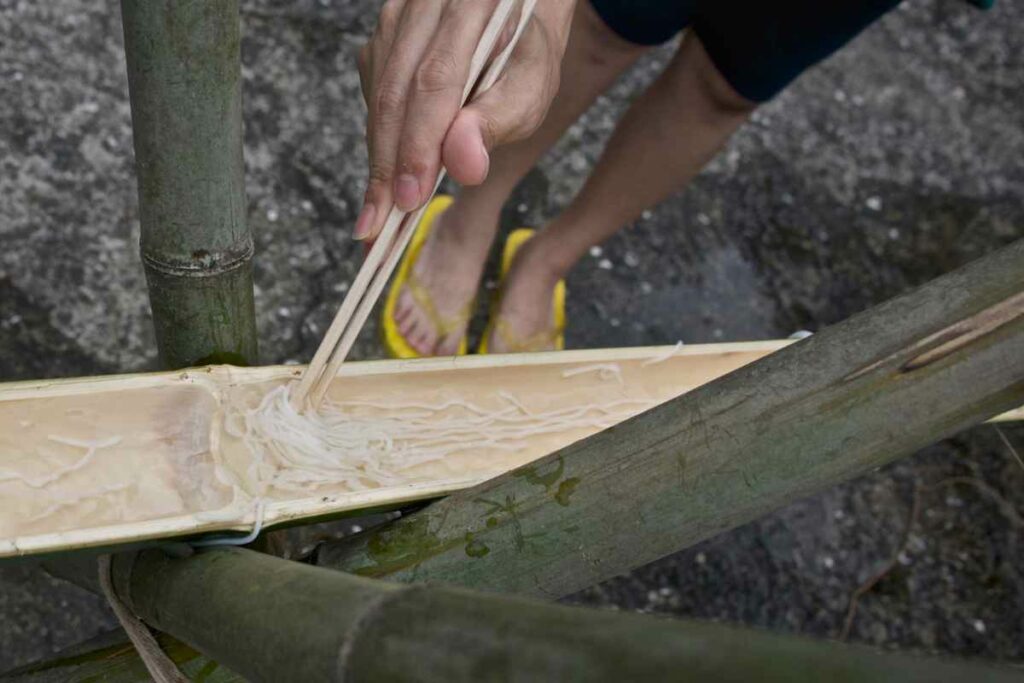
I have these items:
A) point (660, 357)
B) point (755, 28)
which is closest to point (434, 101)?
point (660, 357)

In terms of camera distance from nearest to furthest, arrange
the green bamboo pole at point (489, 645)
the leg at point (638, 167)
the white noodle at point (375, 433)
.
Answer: the green bamboo pole at point (489, 645)
the white noodle at point (375, 433)
the leg at point (638, 167)

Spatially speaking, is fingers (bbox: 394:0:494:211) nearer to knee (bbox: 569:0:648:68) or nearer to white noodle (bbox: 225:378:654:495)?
white noodle (bbox: 225:378:654:495)

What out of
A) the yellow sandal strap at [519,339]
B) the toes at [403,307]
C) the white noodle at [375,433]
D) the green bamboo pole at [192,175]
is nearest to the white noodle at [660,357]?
the white noodle at [375,433]

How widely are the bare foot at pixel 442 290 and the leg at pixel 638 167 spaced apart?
0.10 m

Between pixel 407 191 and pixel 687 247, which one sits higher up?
pixel 407 191

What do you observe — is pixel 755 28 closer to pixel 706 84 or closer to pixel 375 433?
pixel 706 84

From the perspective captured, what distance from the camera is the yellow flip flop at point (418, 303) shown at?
93.8 inches

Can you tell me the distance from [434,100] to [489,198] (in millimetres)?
1109

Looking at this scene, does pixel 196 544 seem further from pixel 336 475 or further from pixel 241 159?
pixel 241 159

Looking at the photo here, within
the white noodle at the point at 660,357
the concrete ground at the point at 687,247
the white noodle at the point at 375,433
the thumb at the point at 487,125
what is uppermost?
the thumb at the point at 487,125

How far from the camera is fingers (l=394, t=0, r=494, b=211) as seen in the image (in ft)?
3.75

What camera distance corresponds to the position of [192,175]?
1.18 m

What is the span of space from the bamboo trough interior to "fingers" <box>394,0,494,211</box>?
0.35 meters

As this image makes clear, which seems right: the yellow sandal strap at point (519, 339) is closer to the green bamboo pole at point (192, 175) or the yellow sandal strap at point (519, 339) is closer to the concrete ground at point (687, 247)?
the concrete ground at point (687, 247)
